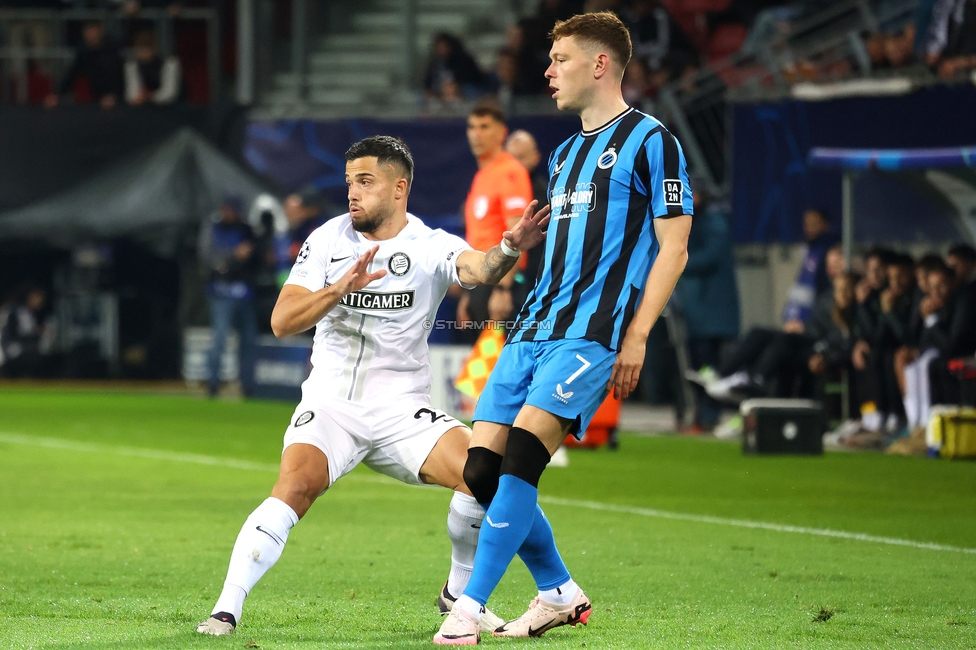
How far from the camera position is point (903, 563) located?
24.8ft

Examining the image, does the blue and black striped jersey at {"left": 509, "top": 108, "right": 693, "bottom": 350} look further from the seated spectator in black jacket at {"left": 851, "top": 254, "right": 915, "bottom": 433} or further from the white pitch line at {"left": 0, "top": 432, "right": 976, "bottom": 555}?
the seated spectator in black jacket at {"left": 851, "top": 254, "right": 915, "bottom": 433}

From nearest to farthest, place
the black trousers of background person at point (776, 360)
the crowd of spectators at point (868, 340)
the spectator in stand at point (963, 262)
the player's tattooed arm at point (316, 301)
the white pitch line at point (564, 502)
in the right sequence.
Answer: the player's tattooed arm at point (316, 301) < the white pitch line at point (564, 502) < the crowd of spectators at point (868, 340) < the spectator in stand at point (963, 262) < the black trousers of background person at point (776, 360)

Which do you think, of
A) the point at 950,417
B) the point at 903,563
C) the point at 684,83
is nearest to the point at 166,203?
the point at 684,83

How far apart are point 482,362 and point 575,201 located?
237 inches

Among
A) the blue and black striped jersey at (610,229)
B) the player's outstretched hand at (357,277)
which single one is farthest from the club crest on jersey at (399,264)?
the blue and black striped jersey at (610,229)

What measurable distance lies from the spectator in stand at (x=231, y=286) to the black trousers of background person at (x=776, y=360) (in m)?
6.56

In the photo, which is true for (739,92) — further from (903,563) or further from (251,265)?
(903,563)

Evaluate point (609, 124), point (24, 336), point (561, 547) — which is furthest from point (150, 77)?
point (609, 124)

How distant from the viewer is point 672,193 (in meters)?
5.44

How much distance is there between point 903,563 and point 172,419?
34.4 ft

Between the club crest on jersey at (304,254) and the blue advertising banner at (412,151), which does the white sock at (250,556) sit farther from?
the blue advertising banner at (412,151)

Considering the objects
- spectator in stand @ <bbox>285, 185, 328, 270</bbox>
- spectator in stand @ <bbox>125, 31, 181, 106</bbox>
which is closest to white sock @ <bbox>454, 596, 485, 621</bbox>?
spectator in stand @ <bbox>285, 185, 328, 270</bbox>

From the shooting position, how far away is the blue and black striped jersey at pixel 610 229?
17.9ft

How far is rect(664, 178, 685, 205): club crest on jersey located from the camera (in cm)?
544
